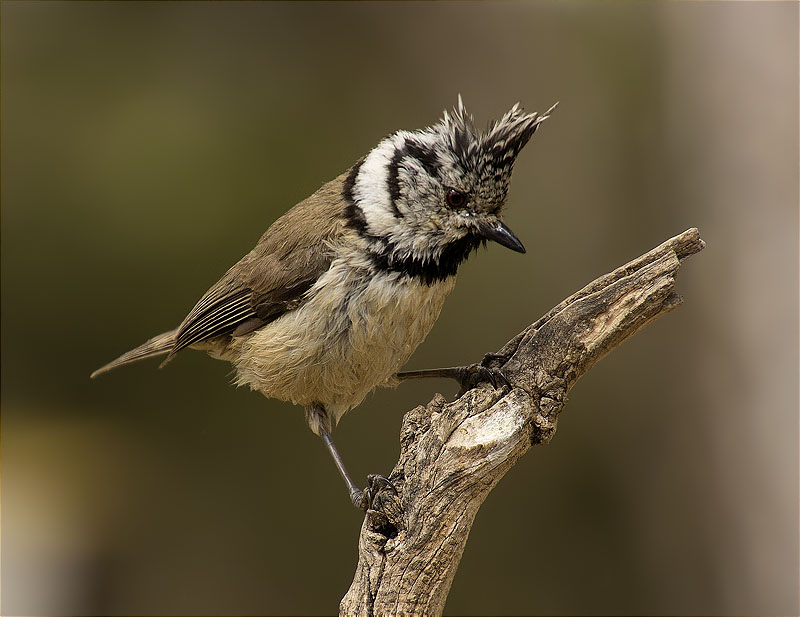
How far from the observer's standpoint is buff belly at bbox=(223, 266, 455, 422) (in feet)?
9.93

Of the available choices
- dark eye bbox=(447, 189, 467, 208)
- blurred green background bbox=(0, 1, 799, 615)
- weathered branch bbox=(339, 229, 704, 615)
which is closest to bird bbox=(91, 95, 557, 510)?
dark eye bbox=(447, 189, 467, 208)

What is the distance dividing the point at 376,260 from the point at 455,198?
40 centimetres

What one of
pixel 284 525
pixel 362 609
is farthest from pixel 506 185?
pixel 284 525

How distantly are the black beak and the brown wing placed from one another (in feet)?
2.05

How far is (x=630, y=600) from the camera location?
618 cm

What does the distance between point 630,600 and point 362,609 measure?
419cm

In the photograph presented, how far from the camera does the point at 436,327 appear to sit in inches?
226

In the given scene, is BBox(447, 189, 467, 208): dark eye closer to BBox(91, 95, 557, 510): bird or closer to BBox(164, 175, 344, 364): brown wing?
BBox(91, 95, 557, 510): bird

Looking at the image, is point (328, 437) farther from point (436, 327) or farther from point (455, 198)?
point (436, 327)

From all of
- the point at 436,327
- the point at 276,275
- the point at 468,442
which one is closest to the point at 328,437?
the point at 276,275

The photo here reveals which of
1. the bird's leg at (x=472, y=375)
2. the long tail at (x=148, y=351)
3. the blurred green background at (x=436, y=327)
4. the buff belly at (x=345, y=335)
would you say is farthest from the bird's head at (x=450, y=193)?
the blurred green background at (x=436, y=327)

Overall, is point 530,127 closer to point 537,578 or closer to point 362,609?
point 362,609

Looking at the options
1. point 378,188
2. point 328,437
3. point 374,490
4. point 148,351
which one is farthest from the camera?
point 148,351

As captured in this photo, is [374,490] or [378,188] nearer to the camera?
[374,490]
